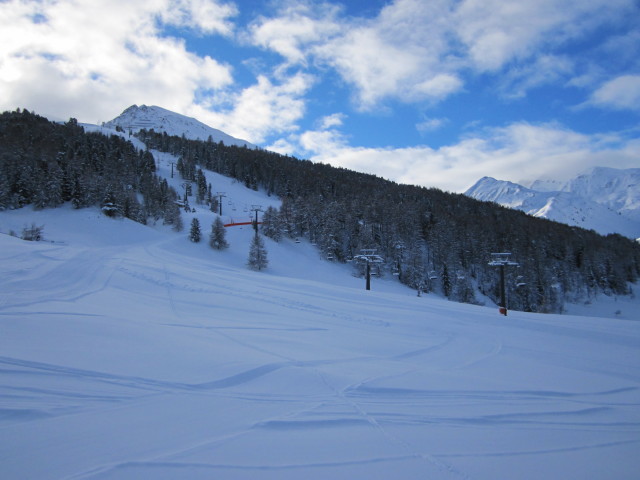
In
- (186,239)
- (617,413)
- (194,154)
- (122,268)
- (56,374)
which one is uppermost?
(194,154)

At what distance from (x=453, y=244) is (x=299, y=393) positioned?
65483 millimetres

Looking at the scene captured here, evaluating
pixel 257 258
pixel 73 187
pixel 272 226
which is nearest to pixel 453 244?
pixel 272 226

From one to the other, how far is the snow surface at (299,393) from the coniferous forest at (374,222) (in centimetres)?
4224

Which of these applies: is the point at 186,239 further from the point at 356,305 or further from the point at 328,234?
the point at 356,305

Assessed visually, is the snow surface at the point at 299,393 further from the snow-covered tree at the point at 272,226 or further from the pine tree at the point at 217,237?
the snow-covered tree at the point at 272,226

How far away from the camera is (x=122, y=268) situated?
16391mm

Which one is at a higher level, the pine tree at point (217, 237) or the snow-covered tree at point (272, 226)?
the snow-covered tree at point (272, 226)

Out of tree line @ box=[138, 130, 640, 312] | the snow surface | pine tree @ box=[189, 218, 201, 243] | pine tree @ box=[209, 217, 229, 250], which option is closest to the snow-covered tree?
tree line @ box=[138, 130, 640, 312]

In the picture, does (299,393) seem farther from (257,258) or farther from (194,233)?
(194,233)

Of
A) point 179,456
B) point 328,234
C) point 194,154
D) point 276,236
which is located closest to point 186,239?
point 276,236

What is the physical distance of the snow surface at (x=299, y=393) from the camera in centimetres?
345

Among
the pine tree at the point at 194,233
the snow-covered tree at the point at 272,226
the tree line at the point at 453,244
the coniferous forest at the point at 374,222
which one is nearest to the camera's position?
the pine tree at the point at 194,233

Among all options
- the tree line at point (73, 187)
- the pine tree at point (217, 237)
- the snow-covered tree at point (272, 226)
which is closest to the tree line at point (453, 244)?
the snow-covered tree at point (272, 226)

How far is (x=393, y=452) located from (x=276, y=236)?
5104 centimetres
